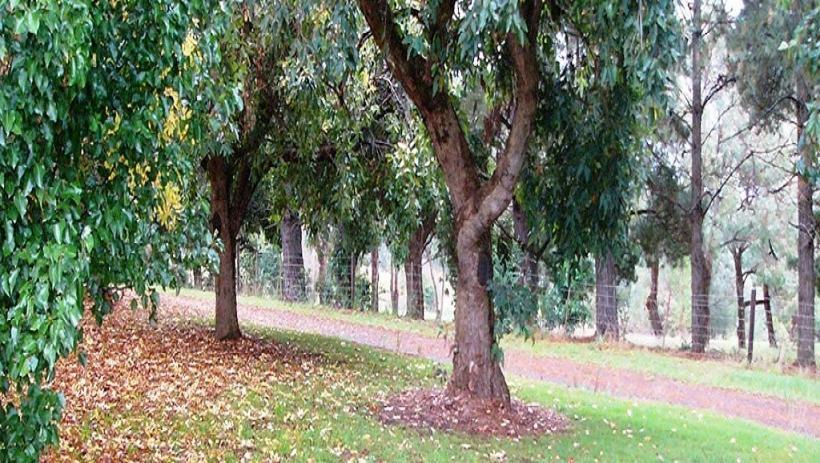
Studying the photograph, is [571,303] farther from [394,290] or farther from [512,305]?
[512,305]

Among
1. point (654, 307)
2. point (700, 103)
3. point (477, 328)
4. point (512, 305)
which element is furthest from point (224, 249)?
point (654, 307)

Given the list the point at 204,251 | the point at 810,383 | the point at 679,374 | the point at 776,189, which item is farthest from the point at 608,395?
the point at 776,189

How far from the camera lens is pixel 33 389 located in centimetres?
300

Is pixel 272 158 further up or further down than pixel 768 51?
further down

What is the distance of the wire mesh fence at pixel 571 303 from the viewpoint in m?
15.3

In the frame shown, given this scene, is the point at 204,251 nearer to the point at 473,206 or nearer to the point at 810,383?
the point at 473,206

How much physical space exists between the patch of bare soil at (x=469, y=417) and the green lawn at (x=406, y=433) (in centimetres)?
18

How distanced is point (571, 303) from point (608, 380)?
21.4ft

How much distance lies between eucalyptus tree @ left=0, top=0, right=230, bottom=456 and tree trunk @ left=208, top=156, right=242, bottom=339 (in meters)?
6.86

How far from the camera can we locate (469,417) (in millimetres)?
7035

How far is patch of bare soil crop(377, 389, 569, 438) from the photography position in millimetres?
6914

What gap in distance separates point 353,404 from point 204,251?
2.63 metres

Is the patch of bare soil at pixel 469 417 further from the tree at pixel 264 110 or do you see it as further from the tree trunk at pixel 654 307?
the tree trunk at pixel 654 307

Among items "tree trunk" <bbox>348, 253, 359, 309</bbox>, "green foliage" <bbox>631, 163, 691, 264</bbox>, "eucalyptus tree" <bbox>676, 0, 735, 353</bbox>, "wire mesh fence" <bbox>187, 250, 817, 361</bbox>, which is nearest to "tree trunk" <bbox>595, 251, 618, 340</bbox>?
"wire mesh fence" <bbox>187, 250, 817, 361</bbox>
